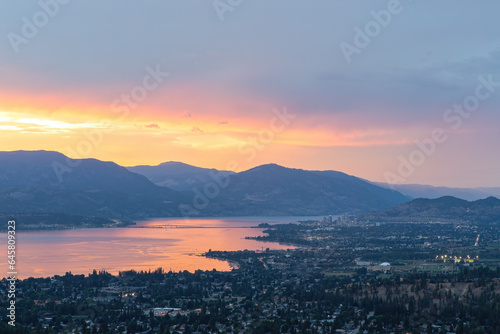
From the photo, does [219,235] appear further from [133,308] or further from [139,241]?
[133,308]

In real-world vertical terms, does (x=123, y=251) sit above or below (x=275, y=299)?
above

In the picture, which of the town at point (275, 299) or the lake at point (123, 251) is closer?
the town at point (275, 299)

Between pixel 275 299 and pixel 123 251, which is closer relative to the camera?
pixel 275 299

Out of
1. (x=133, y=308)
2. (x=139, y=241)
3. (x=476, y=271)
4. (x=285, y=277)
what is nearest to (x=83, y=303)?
(x=133, y=308)

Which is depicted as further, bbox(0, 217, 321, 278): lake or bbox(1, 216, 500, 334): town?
bbox(0, 217, 321, 278): lake

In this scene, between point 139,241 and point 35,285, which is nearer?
point 35,285

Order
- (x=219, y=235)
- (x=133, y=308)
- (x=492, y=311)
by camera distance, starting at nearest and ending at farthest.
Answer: (x=492, y=311)
(x=133, y=308)
(x=219, y=235)

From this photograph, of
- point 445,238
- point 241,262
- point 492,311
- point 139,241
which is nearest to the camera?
point 492,311
